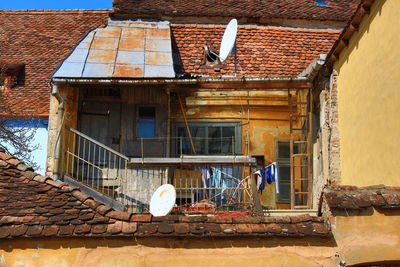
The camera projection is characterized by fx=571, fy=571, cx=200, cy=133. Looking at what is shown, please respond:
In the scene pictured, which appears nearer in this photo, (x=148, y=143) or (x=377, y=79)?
(x=377, y=79)

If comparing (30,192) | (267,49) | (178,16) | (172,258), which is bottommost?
(172,258)

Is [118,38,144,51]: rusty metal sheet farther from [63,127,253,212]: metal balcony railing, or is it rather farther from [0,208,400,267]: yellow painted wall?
[0,208,400,267]: yellow painted wall

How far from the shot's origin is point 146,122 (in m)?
14.5

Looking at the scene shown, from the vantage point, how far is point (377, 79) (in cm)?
923

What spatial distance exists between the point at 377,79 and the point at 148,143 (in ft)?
21.8

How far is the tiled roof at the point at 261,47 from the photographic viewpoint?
1531cm

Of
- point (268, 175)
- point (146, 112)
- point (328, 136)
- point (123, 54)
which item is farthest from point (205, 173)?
point (123, 54)

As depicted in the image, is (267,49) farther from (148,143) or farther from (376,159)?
(376,159)

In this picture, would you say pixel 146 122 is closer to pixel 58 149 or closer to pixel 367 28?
pixel 58 149

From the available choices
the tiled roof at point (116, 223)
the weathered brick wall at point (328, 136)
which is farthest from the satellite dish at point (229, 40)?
the tiled roof at point (116, 223)

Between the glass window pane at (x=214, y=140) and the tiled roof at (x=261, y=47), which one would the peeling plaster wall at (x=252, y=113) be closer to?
the glass window pane at (x=214, y=140)

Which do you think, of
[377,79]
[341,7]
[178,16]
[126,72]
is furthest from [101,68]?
[341,7]

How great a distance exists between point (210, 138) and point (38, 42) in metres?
8.40

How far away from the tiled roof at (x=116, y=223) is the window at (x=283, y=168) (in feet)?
21.8
